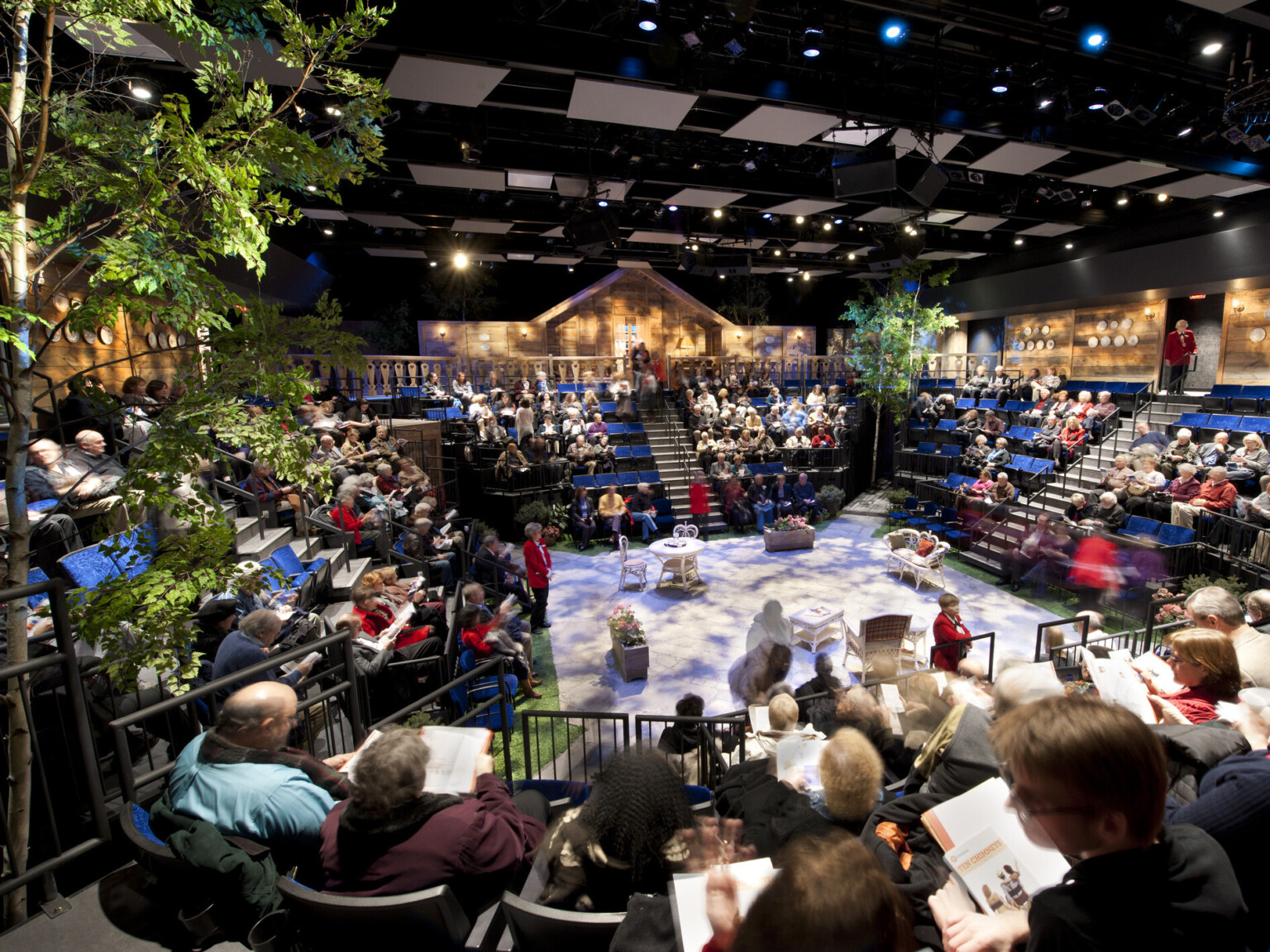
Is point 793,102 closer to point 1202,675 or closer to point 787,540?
point 1202,675

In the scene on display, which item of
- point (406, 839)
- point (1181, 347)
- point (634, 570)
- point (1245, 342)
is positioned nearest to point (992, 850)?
point (406, 839)

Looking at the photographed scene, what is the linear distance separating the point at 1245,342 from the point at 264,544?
59.2ft

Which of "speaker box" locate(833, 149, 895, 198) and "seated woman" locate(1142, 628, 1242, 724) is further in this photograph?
"speaker box" locate(833, 149, 895, 198)

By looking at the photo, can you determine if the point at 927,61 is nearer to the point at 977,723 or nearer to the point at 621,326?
the point at 977,723

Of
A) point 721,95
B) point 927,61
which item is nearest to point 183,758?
point 721,95

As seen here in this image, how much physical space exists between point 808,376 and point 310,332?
18474mm

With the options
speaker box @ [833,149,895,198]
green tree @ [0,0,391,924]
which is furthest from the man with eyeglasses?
speaker box @ [833,149,895,198]

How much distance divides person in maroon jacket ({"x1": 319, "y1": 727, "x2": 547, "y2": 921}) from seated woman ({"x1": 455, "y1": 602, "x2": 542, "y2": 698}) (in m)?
3.18

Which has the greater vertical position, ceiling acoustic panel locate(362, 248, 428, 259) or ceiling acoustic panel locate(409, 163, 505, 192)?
ceiling acoustic panel locate(362, 248, 428, 259)

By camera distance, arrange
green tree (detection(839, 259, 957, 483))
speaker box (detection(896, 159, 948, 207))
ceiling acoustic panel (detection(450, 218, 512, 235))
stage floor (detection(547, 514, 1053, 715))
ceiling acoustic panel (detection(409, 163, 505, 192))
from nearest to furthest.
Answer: stage floor (detection(547, 514, 1053, 715)) < speaker box (detection(896, 159, 948, 207)) < ceiling acoustic panel (detection(409, 163, 505, 192)) < ceiling acoustic panel (detection(450, 218, 512, 235)) < green tree (detection(839, 259, 957, 483))

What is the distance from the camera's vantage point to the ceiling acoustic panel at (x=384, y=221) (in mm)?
10688

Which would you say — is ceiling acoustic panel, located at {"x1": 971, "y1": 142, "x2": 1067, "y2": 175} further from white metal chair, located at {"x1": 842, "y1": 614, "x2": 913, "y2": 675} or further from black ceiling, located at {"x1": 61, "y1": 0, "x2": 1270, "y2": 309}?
white metal chair, located at {"x1": 842, "y1": 614, "x2": 913, "y2": 675}

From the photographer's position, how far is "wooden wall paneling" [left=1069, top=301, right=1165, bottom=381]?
46.8ft

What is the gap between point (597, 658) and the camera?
689 cm
